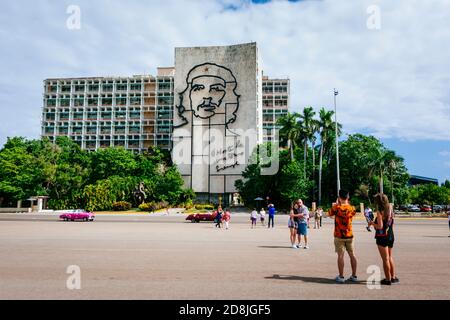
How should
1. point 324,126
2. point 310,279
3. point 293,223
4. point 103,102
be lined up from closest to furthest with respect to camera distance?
point 310,279 → point 293,223 → point 324,126 → point 103,102

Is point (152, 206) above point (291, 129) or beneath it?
beneath

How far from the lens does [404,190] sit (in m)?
58.1

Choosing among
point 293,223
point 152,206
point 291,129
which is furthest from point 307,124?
point 293,223

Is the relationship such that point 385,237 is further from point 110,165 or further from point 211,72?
point 211,72

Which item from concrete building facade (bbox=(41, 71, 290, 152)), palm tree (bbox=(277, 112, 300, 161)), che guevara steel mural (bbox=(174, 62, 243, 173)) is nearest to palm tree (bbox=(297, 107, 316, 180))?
palm tree (bbox=(277, 112, 300, 161))

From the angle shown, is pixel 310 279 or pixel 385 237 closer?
pixel 385 237

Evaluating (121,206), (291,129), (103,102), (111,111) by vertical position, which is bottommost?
(121,206)

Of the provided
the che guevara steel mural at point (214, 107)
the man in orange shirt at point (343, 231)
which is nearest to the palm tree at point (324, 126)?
the che guevara steel mural at point (214, 107)

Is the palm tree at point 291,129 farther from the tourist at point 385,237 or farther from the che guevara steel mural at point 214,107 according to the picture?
the tourist at point 385,237

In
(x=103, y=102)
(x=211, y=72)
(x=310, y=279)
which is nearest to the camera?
(x=310, y=279)

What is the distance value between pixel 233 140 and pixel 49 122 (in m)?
58.3
